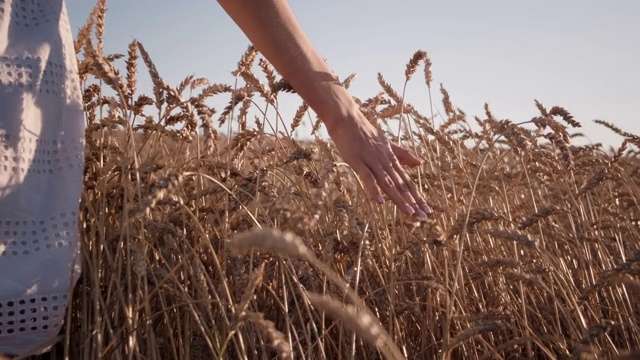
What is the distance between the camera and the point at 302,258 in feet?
3.92

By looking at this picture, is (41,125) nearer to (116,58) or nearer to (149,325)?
(149,325)

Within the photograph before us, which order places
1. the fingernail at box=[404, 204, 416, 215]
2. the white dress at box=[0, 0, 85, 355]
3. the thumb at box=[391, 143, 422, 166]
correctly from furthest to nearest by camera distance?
the thumb at box=[391, 143, 422, 166], the fingernail at box=[404, 204, 416, 215], the white dress at box=[0, 0, 85, 355]

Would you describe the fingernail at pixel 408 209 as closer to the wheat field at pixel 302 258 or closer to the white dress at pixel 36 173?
the wheat field at pixel 302 258

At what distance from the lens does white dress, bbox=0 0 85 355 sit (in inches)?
49.2

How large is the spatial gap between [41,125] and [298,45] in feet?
1.94

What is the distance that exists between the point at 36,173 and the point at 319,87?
0.64 metres

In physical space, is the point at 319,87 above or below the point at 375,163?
above

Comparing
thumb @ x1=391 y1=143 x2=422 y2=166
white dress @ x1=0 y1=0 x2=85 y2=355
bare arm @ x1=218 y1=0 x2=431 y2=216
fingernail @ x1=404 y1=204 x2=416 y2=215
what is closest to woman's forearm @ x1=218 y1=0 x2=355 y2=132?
bare arm @ x1=218 y1=0 x2=431 y2=216

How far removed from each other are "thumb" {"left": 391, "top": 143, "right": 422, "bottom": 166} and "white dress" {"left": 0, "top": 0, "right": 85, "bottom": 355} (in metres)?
0.73

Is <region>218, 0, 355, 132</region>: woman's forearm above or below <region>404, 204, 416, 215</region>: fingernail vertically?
above

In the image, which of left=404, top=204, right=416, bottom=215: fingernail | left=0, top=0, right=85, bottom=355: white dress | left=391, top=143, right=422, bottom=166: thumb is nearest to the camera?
left=0, top=0, right=85, bottom=355: white dress

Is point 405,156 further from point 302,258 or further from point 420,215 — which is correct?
point 302,258

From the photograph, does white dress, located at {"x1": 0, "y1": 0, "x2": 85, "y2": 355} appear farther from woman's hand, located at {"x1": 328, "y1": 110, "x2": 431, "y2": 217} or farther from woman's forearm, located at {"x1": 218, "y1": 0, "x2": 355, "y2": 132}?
woman's hand, located at {"x1": 328, "y1": 110, "x2": 431, "y2": 217}

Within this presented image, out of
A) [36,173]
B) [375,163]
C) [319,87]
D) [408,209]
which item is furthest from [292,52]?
[36,173]
